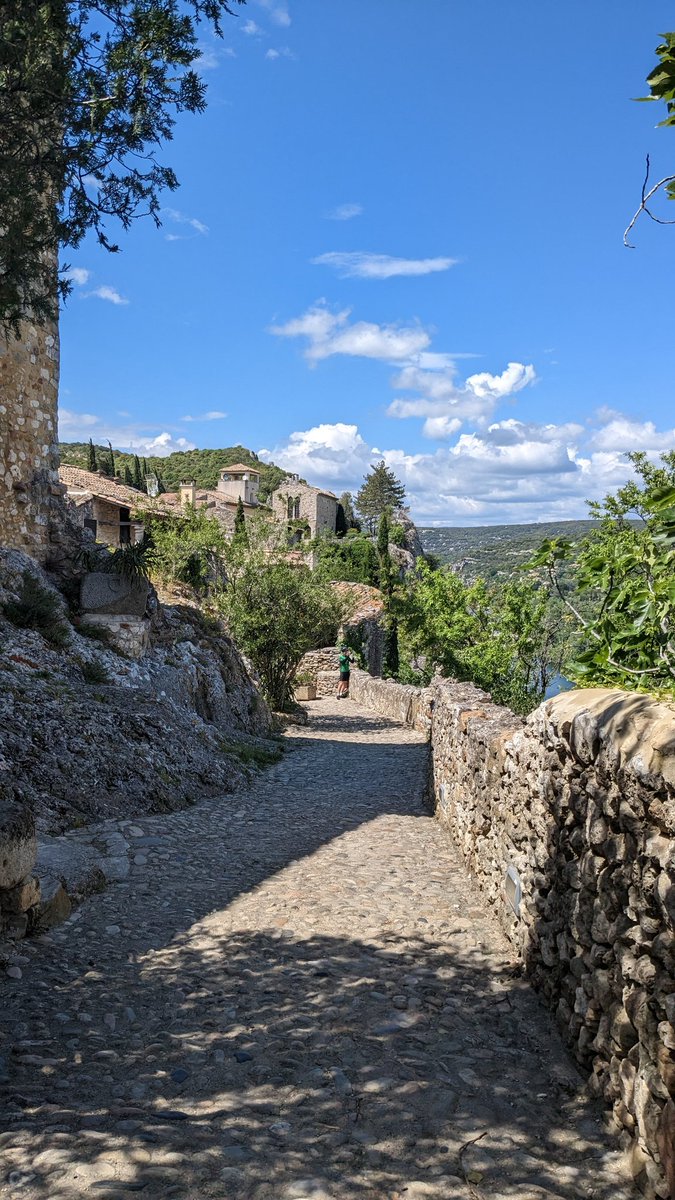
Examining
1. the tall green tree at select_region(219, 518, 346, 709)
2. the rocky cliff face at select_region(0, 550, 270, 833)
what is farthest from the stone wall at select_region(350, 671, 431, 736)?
the rocky cliff face at select_region(0, 550, 270, 833)

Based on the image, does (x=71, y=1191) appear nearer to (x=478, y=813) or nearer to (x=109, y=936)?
(x=109, y=936)

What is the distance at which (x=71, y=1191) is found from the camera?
107 inches

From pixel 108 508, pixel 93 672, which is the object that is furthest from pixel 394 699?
pixel 108 508

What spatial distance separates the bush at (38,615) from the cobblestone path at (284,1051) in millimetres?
4681

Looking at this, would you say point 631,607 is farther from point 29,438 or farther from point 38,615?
point 29,438

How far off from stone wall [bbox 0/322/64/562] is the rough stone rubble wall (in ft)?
31.2

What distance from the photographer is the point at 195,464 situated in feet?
363

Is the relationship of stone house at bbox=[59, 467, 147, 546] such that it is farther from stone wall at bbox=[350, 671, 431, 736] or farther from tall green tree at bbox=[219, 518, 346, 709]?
tall green tree at bbox=[219, 518, 346, 709]

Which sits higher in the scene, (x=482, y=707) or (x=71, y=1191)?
(x=482, y=707)

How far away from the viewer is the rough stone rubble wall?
9.16ft

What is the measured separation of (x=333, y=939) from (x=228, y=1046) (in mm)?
1465

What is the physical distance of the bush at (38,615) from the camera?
10.5 m

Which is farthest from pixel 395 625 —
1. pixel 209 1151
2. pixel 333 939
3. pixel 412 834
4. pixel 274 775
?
pixel 209 1151

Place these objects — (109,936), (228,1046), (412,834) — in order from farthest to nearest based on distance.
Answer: (412,834)
(109,936)
(228,1046)
